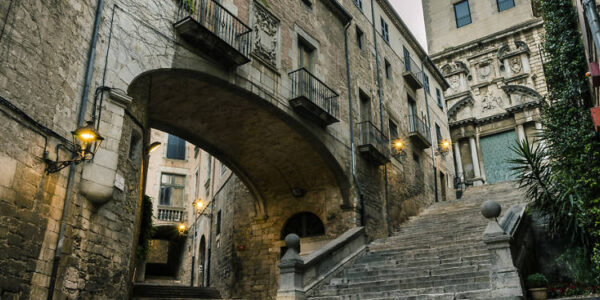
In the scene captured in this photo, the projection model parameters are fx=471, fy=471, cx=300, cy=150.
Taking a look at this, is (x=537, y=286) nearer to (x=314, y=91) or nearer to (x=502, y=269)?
(x=502, y=269)

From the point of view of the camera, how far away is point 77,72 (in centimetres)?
744

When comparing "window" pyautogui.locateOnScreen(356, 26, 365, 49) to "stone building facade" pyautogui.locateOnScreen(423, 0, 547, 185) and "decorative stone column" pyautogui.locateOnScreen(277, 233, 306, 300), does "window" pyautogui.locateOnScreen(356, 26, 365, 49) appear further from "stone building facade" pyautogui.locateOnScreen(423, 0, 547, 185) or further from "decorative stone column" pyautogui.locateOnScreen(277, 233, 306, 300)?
"stone building facade" pyautogui.locateOnScreen(423, 0, 547, 185)

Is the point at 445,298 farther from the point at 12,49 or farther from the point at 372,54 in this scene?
the point at 372,54

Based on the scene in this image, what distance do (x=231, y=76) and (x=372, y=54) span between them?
29.8 feet

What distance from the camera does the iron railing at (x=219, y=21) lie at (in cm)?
1014

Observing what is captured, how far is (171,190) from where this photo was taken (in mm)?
25641

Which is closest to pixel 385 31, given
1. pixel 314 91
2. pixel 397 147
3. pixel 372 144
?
pixel 397 147

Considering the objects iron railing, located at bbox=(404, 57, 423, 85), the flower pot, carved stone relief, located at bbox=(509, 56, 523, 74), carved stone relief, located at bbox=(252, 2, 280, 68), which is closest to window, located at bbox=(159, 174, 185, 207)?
iron railing, located at bbox=(404, 57, 423, 85)

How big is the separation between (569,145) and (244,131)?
804cm

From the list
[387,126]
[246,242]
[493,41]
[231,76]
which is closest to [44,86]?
[231,76]

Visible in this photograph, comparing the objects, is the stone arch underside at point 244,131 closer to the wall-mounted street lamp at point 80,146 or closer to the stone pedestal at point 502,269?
the wall-mounted street lamp at point 80,146

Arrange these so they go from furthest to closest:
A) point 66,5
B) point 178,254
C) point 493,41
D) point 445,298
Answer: point 493,41, point 178,254, point 445,298, point 66,5

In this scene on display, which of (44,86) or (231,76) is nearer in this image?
(44,86)

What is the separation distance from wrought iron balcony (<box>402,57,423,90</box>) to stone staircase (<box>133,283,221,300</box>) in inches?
497
